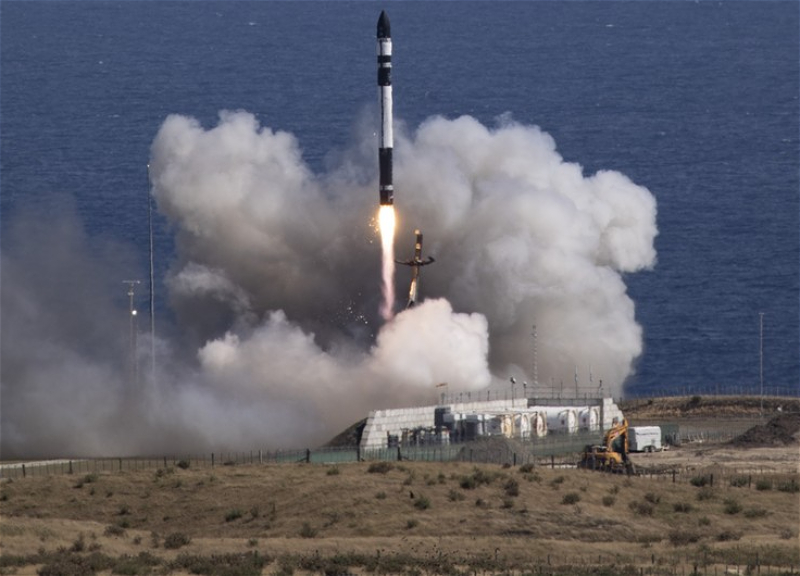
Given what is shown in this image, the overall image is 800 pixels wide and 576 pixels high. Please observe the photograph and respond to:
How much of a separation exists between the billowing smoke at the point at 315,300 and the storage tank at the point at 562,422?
5.27 meters

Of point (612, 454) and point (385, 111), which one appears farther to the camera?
point (385, 111)

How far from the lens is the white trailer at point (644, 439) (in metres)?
102

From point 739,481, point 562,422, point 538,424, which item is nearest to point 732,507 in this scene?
point 739,481

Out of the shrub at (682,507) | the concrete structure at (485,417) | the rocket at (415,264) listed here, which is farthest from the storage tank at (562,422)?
the shrub at (682,507)

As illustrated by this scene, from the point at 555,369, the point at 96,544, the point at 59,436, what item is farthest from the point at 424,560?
the point at 555,369

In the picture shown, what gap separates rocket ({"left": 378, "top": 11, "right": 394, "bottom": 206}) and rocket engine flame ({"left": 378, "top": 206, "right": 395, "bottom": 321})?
0.58m

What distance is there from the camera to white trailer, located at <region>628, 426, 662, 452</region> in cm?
10219

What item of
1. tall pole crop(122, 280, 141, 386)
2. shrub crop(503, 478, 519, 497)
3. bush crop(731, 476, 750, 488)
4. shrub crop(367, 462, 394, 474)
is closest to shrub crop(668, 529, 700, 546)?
shrub crop(503, 478, 519, 497)

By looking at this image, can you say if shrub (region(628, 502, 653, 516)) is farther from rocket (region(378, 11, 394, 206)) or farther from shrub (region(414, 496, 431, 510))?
rocket (region(378, 11, 394, 206))

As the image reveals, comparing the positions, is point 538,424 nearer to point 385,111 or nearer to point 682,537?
point 385,111

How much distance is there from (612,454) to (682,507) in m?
11.7

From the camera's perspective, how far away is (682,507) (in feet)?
272

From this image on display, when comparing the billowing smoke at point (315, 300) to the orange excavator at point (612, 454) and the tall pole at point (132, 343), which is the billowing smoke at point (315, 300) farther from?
the orange excavator at point (612, 454)

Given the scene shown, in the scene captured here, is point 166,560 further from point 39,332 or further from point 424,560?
point 39,332
